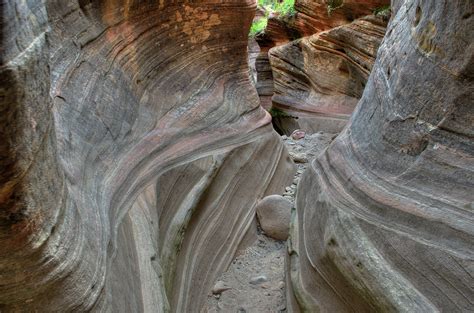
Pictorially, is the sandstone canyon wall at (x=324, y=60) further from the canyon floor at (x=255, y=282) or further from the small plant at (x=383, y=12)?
the canyon floor at (x=255, y=282)

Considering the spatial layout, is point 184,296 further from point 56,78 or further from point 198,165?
point 56,78

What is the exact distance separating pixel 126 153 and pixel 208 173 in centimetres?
80

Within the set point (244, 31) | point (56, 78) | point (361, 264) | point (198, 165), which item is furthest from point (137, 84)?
point (361, 264)

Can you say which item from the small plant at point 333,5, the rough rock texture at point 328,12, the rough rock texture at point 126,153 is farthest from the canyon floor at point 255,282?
the small plant at point 333,5

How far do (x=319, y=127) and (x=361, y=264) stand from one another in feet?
18.2

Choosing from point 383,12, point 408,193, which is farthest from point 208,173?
point 383,12

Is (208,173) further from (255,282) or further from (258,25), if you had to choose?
(258,25)

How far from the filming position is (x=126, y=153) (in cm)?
313

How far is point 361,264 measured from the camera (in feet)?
7.46

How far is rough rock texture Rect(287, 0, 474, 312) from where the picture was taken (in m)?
2.01

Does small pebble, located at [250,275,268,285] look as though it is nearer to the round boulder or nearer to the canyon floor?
the canyon floor

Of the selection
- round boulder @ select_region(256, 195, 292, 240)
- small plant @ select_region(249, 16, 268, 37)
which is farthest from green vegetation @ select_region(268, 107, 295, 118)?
small plant @ select_region(249, 16, 268, 37)

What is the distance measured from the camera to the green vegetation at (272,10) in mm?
9120

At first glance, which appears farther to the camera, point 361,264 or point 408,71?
point 408,71
